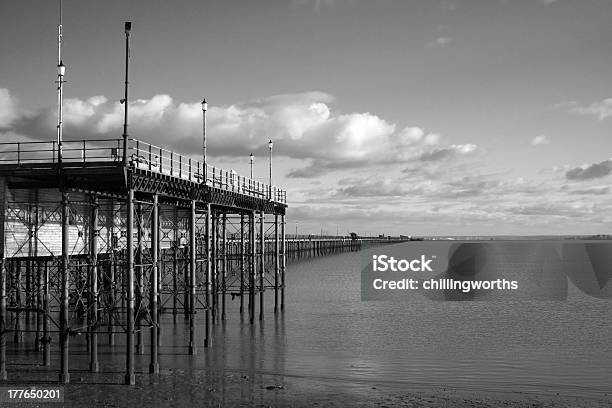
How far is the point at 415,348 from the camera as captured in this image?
34594mm

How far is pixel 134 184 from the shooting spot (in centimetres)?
2381

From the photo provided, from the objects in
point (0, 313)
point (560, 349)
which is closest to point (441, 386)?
point (560, 349)

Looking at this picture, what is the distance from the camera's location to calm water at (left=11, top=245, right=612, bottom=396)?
27.4 m

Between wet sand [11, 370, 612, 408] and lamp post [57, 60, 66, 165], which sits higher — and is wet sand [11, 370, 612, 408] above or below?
below

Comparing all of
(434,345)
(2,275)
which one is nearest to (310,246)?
(434,345)

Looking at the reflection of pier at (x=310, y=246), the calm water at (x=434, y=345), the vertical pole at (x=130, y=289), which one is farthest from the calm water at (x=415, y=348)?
the reflection of pier at (x=310, y=246)

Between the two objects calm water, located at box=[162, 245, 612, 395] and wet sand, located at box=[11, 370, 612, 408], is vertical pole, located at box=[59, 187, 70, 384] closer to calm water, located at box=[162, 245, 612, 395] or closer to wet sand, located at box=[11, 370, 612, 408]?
wet sand, located at box=[11, 370, 612, 408]

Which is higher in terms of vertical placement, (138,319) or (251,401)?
(138,319)

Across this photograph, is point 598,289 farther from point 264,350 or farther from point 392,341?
point 264,350

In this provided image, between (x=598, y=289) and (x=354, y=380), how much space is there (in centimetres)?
6005

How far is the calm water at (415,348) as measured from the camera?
2738 cm

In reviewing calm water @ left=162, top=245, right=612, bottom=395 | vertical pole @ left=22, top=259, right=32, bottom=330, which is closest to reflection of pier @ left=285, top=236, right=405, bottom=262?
calm water @ left=162, top=245, right=612, bottom=395

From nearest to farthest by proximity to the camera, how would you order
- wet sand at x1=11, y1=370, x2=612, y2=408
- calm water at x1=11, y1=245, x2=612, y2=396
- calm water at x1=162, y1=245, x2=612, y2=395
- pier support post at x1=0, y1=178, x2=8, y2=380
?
wet sand at x1=11, y1=370, x2=612, y2=408 < pier support post at x1=0, y1=178, x2=8, y2=380 < calm water at x1=11, y1=245, x2=612, y2=396 < calm water at x1=162, y1=245, x2=612, y2=395

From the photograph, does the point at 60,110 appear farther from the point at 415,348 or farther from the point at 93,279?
the point at 415,348
